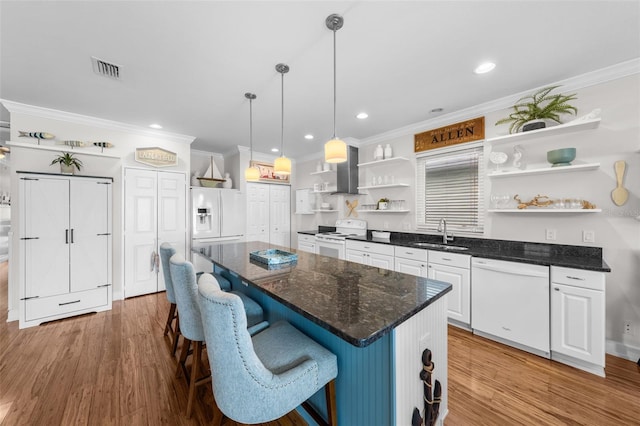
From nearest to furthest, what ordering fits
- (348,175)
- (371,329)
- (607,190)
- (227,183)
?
(371,329) < (607,190) < (348,175) < (227,183)

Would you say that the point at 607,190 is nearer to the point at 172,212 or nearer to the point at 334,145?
the point at 334,145

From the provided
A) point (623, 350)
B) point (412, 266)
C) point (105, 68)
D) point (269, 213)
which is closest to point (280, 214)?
point (269, 213)

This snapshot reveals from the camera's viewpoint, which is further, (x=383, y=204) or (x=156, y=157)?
(x=383, y=204)

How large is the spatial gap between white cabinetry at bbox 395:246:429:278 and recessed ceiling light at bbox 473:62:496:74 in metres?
1.99

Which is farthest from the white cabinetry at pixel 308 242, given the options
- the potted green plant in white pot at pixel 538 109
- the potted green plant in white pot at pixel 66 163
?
the potted green plant in white pot at pixel 66 163

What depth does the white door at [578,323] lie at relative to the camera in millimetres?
1980

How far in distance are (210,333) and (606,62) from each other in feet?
12.4

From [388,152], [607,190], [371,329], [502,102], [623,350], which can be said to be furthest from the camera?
[388,152]

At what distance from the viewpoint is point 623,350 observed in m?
2.25

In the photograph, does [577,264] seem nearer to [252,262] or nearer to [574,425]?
[574,425]

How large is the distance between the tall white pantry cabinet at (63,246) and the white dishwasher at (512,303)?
15.4 ft

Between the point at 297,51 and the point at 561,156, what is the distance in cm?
275

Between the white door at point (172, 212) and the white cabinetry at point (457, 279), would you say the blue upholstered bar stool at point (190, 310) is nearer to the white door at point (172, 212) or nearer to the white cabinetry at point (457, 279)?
the white cabinetry at point (457, 279)

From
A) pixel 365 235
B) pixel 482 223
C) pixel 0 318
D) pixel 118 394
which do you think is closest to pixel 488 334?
pixel 482 223
